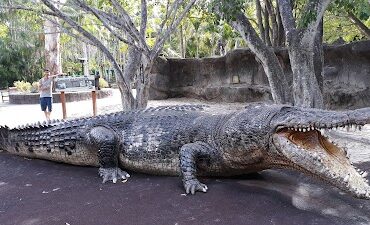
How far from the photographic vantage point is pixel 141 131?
4051 millimetres

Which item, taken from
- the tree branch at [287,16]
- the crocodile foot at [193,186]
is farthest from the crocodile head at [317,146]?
the tree branch at [287,16]

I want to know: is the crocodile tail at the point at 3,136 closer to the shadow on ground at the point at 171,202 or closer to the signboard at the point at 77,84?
the shadow on ground at the point at 171,202

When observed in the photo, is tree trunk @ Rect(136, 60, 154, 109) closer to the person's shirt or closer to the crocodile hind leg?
the crocodile hind leg

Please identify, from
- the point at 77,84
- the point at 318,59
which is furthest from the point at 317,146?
the point at 77,84

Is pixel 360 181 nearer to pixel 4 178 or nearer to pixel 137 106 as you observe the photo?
pixel 4 178

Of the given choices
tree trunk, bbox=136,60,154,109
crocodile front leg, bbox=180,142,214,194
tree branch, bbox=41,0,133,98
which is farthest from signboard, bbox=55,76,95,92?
crocodile front leg, bbox=180,142,214,194

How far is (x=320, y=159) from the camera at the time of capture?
2838 mm

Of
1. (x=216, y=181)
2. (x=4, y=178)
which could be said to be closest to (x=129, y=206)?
(x=216, y=181)

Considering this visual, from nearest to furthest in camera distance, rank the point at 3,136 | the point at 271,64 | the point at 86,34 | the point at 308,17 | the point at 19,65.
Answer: the point at 3,136
the point at 308,17
the point at 86,34
the point at 271,64
the point at 19,65

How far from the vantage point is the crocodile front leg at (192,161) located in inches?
132

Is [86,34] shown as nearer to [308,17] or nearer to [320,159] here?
[308,17]

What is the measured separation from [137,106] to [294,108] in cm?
Answer: 379

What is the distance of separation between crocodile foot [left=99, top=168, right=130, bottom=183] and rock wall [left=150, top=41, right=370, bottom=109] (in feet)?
26.9

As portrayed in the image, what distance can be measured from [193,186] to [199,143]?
0.50 meters
